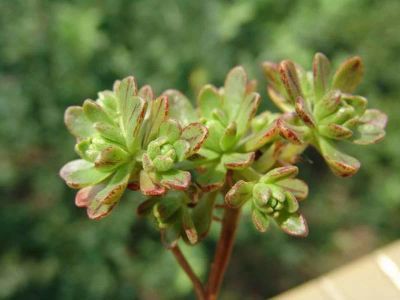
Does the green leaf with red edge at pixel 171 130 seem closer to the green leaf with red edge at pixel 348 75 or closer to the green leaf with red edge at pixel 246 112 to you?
the green leaf with red edge at pixel 246 112

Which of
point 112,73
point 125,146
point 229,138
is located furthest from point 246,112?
point 112,73

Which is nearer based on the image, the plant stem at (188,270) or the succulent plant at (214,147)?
the succulent plant at (214,147)

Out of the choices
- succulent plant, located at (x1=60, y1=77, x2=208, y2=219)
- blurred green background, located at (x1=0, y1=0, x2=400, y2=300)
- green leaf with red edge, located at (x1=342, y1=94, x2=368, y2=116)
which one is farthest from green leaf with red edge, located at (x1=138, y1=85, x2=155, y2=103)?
blurred green background, located at (x1=0, y1=0, x2=400, y2=300)

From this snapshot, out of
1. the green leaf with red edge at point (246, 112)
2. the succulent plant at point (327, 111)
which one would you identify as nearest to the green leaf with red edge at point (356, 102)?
the succulent plant at point (327, 111)

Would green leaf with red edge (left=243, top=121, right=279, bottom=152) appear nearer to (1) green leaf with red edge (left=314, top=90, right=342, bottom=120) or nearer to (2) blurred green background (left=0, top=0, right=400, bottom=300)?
(1) green leaf with red edge (left=314, top=90, right=342, bottom=120)

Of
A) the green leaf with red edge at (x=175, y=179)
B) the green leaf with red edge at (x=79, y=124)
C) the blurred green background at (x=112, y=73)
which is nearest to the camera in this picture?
the green leaf with red edge at (x=175, y=179)

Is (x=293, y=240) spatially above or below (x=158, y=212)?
below

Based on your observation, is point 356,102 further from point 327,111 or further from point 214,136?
point 214,136

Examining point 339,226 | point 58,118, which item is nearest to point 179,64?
point 58,118

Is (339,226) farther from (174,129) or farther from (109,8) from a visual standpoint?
(174,129)
